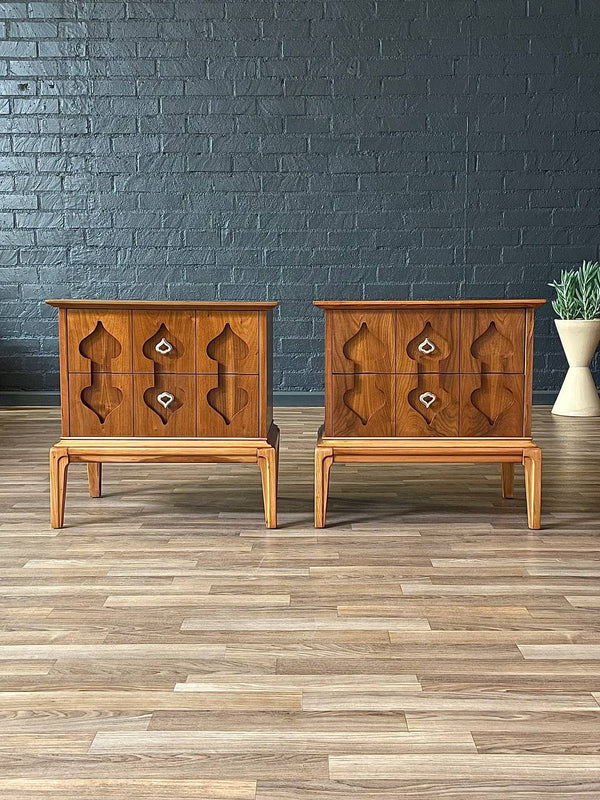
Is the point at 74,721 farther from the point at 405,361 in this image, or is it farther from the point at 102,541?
the point at 405,361

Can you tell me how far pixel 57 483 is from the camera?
2.29 metres

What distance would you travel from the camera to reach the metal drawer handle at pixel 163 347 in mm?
2293

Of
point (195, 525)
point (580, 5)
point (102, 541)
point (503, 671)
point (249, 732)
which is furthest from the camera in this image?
point (580, 5)

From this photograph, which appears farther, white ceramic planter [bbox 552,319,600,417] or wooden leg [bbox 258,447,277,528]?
white ceramic planter [bbox 552,319,600,417]

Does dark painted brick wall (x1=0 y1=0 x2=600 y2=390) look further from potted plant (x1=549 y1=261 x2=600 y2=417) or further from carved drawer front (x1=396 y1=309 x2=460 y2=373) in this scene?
carved drawer front (x1=396 y1=309 x2=460 y2=373)

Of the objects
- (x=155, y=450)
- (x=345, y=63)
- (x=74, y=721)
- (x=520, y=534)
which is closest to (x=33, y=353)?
(x=345, y=63)

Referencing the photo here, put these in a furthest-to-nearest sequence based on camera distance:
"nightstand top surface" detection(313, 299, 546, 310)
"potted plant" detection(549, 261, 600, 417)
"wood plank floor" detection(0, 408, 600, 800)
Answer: "potted plant" detection(549, 261, 600, 417), "nightstand top surface" detection(313, 299, 546, 310), "wood plank floor" detection(0, 408, 600, 800)

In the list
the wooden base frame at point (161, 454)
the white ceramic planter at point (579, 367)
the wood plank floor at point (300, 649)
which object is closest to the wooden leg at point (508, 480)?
the wood plank floor at point (300, 649)

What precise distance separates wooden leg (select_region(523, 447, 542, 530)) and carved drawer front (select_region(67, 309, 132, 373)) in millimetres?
1090

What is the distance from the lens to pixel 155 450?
2279mm

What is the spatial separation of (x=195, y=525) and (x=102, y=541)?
0.89 feet

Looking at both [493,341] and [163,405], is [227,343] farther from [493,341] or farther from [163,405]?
[493,341]

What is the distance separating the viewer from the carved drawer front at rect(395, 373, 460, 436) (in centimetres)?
230

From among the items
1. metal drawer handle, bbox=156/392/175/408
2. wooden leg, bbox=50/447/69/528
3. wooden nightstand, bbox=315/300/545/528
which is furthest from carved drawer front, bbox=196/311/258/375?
wooden leg, bbox=50/447/69/528
